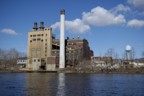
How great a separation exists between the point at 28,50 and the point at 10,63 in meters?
20.2

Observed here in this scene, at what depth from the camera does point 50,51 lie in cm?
16562

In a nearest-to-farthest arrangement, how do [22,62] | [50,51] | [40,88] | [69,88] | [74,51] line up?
1. [40,88]
2. [69,88]
3. [50,51]
4. [74,51]
5. [22,62]

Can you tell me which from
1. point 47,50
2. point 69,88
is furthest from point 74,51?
point 69,88

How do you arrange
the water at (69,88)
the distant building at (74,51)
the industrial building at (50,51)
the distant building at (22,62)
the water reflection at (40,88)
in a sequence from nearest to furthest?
the water reflection at (40,88)
the water at (69,88)
the industrial building at (50,51)
the distant building at (74,51)
the distant building at (22,62)

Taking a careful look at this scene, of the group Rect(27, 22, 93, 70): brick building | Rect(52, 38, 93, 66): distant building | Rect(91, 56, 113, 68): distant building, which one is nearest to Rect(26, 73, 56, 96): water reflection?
Rect(27, 22, 93, 70): brick building

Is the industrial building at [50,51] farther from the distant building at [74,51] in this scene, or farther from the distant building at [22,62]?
the distant building at [22,62]

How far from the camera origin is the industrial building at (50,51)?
158375mm

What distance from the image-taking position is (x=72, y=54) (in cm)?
16775

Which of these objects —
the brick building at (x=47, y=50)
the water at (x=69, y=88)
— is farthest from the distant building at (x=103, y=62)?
the water at (x=69, y=88)

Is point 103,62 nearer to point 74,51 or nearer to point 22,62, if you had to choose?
point 74,51

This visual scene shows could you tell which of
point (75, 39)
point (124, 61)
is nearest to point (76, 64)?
point (75, 39)

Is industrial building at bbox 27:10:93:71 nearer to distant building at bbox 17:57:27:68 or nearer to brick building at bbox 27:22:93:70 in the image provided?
brick building at bbox 27:22:93:70

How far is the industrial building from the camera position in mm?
158375

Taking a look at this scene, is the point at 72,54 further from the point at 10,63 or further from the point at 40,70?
the point at 10,63
